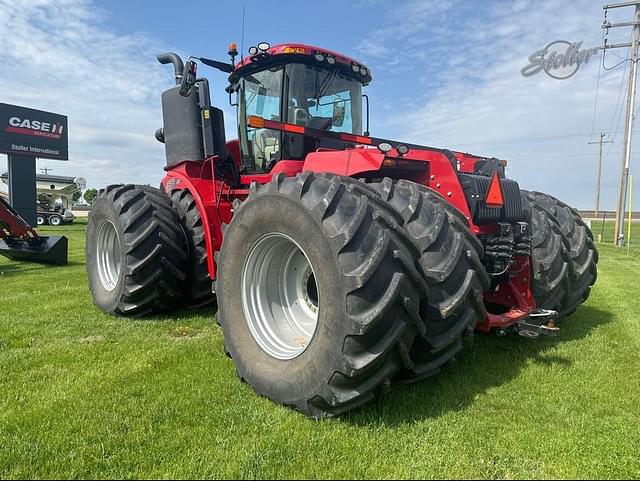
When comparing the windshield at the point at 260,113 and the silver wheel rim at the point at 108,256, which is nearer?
the windshield at the point at 260,113

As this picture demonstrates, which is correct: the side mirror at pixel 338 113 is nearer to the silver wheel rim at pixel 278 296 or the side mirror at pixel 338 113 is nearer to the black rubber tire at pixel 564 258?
the silver wheel rim at pixel 278 296

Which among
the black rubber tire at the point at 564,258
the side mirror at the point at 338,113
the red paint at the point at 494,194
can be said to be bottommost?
the black rubber tire at the point at 564,258

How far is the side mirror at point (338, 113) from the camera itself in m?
4.93

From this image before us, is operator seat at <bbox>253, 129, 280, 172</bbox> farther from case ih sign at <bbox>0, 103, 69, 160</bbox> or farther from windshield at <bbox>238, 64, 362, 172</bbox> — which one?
case ih sign at <bbox>0, 103, 69, 160</bbox>

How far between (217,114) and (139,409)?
3438 mm

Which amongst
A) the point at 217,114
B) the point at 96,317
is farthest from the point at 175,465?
the point at 217,114

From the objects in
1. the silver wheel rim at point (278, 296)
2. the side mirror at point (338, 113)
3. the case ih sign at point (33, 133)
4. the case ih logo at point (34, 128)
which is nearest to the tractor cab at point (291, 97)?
the side mirror at point (338, 113)

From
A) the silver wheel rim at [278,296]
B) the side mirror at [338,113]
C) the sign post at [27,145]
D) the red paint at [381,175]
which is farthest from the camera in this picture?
the sign post at [27,145]

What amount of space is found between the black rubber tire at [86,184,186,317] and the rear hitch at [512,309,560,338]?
3404 millimetres

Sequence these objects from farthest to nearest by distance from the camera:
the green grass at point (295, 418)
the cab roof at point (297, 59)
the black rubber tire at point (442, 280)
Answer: the cab roof at point (297, 59)
the black rubber tire at point (442, 280)
the green grass at point (295, 418)

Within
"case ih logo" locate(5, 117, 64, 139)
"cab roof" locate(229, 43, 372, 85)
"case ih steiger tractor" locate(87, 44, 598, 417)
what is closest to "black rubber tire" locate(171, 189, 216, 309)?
"case ih steiger tractor" locate(87, 44, 598, 417)

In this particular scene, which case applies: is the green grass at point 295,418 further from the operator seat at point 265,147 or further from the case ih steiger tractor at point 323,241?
the operator seat at point 265,147

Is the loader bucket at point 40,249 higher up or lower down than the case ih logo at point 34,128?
lower down

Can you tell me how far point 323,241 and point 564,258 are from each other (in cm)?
260
